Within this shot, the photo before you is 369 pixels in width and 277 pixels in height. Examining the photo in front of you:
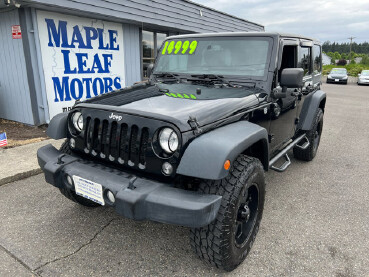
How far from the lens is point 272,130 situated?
3.08 meters

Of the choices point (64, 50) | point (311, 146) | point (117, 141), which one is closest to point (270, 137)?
point (117, 141)

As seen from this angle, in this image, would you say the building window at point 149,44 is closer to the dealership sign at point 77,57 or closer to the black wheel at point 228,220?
the dealership sign at point 77,57

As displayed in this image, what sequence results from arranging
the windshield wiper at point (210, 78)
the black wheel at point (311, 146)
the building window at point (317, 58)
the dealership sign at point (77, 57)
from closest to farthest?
the windshield wiper at point (210, 78) < the black wheel at point (311, 146) < the building window at point (317, 58) < the dealership sign at point (77, 57)

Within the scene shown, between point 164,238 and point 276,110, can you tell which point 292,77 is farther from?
point 164,238

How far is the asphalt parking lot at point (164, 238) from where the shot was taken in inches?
89.0

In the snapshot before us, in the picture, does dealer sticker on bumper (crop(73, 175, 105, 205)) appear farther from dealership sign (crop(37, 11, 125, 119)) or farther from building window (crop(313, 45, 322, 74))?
dealership sign (crop(37, 11, 125, 119))

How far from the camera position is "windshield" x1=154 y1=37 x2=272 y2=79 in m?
2.96

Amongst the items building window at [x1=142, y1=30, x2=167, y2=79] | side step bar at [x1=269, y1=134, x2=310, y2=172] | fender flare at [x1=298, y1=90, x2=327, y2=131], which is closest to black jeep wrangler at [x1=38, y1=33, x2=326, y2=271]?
side step bar at [x1=269, y1=134, x2=310, y2=172]

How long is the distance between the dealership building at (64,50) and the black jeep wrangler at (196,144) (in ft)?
12.7

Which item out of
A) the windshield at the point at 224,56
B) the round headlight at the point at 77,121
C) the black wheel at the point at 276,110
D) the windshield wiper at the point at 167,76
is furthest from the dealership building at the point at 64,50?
the black wheel at the point at 276,110

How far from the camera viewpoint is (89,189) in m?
2.12

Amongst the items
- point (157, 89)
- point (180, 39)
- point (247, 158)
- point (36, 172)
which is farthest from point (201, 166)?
point (36, 172)

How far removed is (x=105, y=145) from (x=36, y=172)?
2.33 m

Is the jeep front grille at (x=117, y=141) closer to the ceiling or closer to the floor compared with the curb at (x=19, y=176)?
closer to the ceiling
